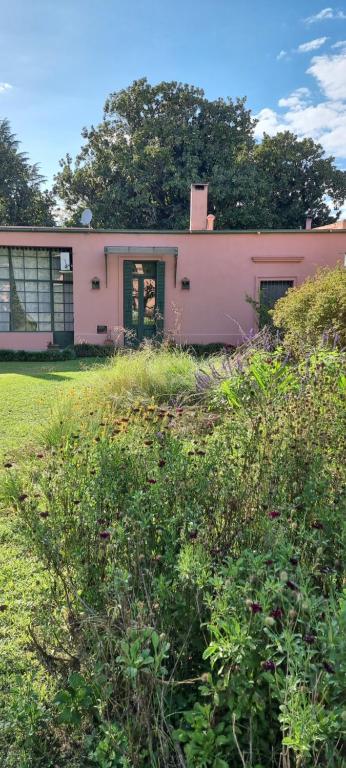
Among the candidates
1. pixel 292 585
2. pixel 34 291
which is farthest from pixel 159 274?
pixel 292 585

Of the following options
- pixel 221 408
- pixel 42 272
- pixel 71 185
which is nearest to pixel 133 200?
pixel 71 185

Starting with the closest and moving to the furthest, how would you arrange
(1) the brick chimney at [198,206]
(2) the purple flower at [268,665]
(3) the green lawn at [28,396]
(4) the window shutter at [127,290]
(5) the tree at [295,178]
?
(2) the purple flower at [268,665] < (3) the green lawn at [28,396] < (4) the window shutter at [127,290] < (1) the brick chimney at [198,206] < (5) the tree at [295,178]

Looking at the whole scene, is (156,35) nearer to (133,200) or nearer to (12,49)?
(12,49)

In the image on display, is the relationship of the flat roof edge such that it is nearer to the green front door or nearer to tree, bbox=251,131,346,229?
the green front door

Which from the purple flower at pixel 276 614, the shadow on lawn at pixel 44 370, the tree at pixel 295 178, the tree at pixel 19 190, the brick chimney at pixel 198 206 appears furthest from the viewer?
the tree at pixel 19 190

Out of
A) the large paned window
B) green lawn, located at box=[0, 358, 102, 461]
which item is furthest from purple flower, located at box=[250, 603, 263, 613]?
the large paned window

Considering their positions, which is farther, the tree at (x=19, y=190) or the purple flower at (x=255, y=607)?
the tree at (x=19, y=190)

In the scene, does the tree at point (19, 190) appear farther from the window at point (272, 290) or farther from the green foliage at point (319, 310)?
the green foliage at point (319, 310)

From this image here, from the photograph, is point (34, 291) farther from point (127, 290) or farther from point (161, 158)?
point (161, 158)

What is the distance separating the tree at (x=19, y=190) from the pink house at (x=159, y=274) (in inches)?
641

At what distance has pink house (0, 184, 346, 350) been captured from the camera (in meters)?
13.9

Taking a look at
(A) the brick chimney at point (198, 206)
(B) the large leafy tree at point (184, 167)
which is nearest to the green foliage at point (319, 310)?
(A) the brick chimney at point (198, 206)

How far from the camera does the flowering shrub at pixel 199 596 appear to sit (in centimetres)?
115

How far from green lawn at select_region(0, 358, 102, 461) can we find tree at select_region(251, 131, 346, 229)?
19.3 m
